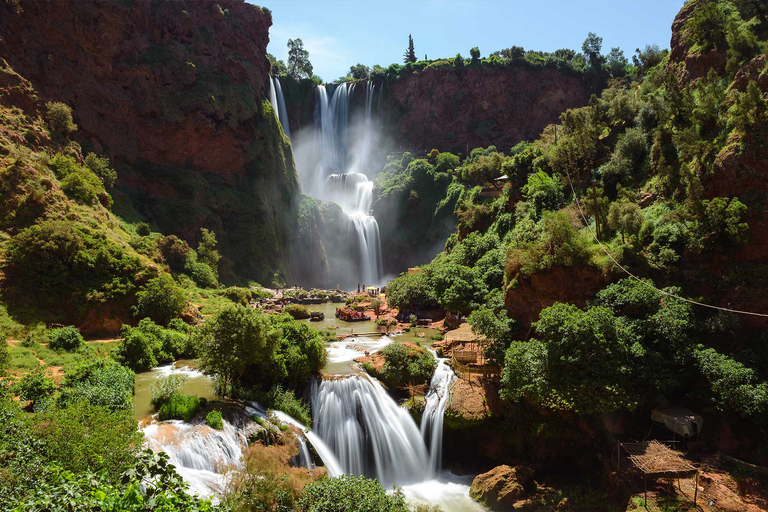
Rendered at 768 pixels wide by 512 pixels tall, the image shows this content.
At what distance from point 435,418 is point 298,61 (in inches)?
3590

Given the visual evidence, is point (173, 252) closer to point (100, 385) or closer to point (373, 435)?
point (100, 385)

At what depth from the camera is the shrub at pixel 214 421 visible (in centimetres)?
1561

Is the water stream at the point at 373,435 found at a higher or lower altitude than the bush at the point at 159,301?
lower

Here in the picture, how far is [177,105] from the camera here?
158 ft

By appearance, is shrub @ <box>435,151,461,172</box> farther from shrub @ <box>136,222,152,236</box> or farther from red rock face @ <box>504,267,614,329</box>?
red rock face @ <box>504,267,614,329</box>

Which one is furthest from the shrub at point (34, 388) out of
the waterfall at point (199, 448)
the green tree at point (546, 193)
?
the green tree at point (546, 193)

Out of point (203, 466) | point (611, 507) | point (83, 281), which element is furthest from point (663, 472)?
point (83, 281)

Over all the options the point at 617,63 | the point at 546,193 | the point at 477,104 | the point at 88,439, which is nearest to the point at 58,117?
the point at 88,439

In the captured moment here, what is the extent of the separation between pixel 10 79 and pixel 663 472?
4865 centimetres

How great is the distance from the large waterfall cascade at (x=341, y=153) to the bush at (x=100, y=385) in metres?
58.8

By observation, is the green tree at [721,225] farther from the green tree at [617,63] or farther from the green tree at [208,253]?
the green tree at [617,63]

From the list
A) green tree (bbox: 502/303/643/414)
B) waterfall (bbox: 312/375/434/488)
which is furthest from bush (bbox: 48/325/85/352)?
green tree (bbox: 502/303/643/414)

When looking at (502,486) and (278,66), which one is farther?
(278,66)

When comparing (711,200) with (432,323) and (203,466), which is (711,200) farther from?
(203,466)
